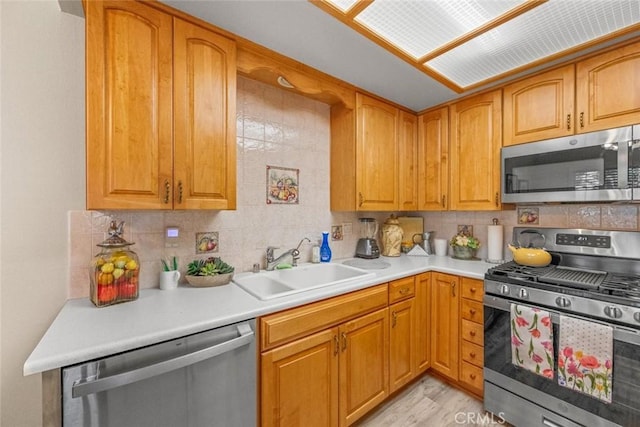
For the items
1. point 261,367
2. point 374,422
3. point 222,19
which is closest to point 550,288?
point 374,422

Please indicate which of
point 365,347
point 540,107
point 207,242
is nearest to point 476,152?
point 540,107

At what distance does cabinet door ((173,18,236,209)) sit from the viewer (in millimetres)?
1267

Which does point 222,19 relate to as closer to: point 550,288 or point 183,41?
point 183,41

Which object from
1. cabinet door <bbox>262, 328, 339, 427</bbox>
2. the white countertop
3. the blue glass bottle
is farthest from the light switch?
the blue glass bottle

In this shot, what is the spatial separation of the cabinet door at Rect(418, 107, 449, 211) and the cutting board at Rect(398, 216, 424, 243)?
0.71ft

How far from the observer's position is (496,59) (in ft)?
5.48

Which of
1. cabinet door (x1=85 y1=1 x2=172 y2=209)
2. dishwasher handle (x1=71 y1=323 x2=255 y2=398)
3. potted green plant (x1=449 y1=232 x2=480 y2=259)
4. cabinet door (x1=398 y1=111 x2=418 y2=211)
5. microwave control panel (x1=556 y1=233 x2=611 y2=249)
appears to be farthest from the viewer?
cabinet door (x1=398 y1=111 x2=418 y2=211)

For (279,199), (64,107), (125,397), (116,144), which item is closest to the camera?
(125,397)

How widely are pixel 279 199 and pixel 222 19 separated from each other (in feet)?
3.51

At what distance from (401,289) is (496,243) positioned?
3.15ft

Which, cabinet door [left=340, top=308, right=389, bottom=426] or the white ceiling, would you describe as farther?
cabinet door [left=340, top=308, right=389, bottom=426]

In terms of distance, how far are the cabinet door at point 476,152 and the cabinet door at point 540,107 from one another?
0.07 metres

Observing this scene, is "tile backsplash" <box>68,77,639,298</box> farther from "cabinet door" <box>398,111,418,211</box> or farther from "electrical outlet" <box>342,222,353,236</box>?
"cabinet door" <box>398,111,418,211</box>

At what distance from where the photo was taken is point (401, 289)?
1.82 metres
